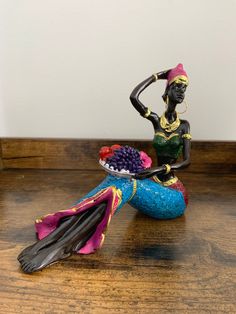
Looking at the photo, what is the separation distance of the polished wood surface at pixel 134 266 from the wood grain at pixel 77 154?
0.13 meters

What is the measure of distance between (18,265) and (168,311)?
8.9 inches

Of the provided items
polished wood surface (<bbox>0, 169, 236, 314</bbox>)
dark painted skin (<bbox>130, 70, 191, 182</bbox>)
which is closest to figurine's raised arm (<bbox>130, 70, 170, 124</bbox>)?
dark painted skin (<bbox>130, 70, 191, 182</bbox>)

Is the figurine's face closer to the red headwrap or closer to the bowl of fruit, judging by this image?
the red headwrap

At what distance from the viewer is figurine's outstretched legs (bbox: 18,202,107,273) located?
0.50 m

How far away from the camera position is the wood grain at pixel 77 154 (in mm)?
863

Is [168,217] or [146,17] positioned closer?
[168,217]

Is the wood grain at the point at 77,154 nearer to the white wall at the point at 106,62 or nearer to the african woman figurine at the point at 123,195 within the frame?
the white wall at the point at 106,62

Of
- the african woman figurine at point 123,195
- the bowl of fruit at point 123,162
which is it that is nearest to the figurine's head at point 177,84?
the african woman figurine at point 123,195

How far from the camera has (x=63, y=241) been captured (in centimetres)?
53

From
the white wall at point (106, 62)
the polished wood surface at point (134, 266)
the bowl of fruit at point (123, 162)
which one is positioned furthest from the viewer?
the white wall at point (106, 62)

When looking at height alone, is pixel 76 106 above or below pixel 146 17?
below

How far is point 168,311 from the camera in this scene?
42cm

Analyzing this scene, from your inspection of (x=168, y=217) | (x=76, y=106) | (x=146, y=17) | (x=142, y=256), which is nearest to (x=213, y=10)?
(x=146, y=17)

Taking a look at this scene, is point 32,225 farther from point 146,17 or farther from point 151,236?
point 146,17
